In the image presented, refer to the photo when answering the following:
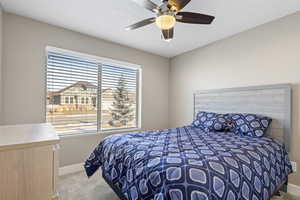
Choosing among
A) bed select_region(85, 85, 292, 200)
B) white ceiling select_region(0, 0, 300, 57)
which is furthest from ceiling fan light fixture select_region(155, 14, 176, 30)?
bed select_region(85, 85, 292, 200)

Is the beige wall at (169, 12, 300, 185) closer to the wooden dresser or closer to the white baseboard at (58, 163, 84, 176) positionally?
the white baseboard at (58, 163, 84, 176)

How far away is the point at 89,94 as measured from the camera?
310 centimetres

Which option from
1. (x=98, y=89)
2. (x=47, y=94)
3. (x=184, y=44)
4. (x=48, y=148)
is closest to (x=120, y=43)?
(x=98, y=89)

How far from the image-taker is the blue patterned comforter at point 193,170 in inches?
42.2

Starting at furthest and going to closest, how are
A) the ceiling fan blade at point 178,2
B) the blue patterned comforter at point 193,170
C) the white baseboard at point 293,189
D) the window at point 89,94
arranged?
1. the window at point 89,94
2. the white baseboard at point 293,189
3. the ceiling fan blade at point 178,2
4. the blue patterned comforter at point 193,170

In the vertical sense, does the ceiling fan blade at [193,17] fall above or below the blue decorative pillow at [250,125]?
above

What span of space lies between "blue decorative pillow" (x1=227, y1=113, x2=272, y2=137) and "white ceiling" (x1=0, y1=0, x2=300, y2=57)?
150cm

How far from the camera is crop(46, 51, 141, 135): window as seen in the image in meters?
2.76

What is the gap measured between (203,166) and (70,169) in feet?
8.23

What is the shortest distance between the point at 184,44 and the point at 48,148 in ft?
10.3

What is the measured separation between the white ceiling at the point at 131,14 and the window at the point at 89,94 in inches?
23.6

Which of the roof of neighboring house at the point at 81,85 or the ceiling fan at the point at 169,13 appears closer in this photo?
the ceiling fan at the point at 169,13

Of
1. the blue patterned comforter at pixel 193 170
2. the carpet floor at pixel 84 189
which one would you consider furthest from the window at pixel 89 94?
the blue patterned comforter at pixel 193 170

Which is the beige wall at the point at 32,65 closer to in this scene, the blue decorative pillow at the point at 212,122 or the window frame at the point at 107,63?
the window frame at the point at 107,63
